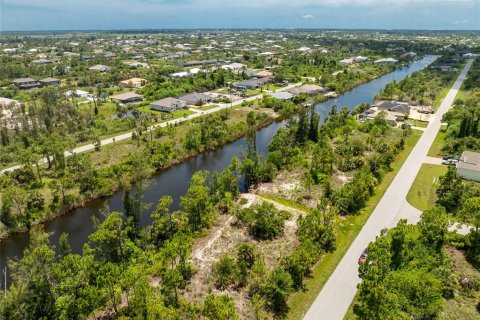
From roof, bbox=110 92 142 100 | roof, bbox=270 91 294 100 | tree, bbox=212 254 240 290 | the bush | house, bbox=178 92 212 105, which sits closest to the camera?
tree, bbox=212 254 240 290

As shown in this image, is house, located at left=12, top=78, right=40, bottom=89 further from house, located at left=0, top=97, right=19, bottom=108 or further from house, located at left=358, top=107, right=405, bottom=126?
house, located at left=358, top=107, right=405, bottom=126

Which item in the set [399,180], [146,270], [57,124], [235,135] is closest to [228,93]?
[235,135]

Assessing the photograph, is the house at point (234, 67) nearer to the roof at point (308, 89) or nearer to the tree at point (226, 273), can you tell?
the roof at point (308, 89)

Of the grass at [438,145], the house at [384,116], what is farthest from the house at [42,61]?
the grass at [438,145]

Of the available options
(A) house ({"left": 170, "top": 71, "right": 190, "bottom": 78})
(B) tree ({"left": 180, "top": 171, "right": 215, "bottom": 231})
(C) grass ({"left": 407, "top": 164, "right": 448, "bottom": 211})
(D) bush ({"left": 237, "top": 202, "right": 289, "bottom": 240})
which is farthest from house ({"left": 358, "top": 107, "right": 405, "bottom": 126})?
(A) house ({"left": 170, "top": 71, "right": 190, "bottom": 78})

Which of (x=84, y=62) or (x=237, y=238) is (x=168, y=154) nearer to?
(x=237, y=238)

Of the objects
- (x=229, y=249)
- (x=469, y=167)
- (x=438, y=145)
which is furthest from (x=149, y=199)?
(x=438, y=145)

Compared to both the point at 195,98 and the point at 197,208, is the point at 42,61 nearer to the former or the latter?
the point at 195,98
